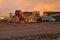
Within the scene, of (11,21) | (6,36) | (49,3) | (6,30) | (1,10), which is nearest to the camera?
(6,36)

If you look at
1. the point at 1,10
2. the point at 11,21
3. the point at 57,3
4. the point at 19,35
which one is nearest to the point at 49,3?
the point at 57,3

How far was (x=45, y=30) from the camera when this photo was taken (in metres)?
1.12

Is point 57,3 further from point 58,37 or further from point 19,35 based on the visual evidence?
point 19,35

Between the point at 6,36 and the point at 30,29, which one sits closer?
the point at 6,36

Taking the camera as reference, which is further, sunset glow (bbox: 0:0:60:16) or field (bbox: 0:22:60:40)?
sunset glow (bbox: 0:0:60:16)

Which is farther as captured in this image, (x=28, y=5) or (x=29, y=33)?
(x=28, y=5)

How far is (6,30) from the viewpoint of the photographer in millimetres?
1097

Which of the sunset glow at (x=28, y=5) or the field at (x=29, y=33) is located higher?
the sunset glow at (x=28, y=5)

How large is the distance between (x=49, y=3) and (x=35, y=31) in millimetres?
1066

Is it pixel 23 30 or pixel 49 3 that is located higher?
pixel 49 3

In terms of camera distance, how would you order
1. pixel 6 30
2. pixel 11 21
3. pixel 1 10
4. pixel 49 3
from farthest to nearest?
pixel 49 3, pixel 1 10, pixel 11 21, pixel 6 30

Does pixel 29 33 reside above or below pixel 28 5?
below

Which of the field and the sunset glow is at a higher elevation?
the sunset glow

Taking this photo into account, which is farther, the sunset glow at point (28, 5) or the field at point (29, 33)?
the sunset glow at point (28, 5)
